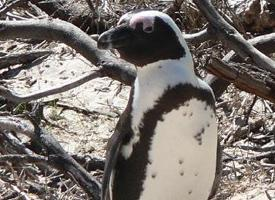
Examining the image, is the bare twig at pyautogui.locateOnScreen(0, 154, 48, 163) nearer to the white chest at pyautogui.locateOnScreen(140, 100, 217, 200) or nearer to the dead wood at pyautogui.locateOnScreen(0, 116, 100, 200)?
the dead wood at pyautogui.locateOnScreen(0, 116, 100, 200)

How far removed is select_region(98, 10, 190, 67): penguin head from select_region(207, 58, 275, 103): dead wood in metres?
0.48

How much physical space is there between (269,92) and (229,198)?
541 millimetres

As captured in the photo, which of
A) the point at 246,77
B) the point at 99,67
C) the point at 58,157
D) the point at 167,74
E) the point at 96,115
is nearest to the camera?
the point at 167,74

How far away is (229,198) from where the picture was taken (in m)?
2.81

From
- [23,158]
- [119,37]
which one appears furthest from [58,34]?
[119,37]

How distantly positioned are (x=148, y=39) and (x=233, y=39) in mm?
711

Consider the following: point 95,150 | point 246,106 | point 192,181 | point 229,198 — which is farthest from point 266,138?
point 192,181

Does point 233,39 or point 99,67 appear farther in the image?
point 99,67

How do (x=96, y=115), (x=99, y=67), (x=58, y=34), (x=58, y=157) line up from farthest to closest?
(x=96, y=115) < (x=58, y=34) < (x=99, y=67) < (x=58, y=157)

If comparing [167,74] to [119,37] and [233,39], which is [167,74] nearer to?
[119,37]

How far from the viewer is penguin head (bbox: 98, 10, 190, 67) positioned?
1.77m

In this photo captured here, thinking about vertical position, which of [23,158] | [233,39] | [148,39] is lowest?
[23,158]

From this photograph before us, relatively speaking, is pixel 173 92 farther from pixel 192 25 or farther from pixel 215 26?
pixel 192 25

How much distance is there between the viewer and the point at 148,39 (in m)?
1.77
